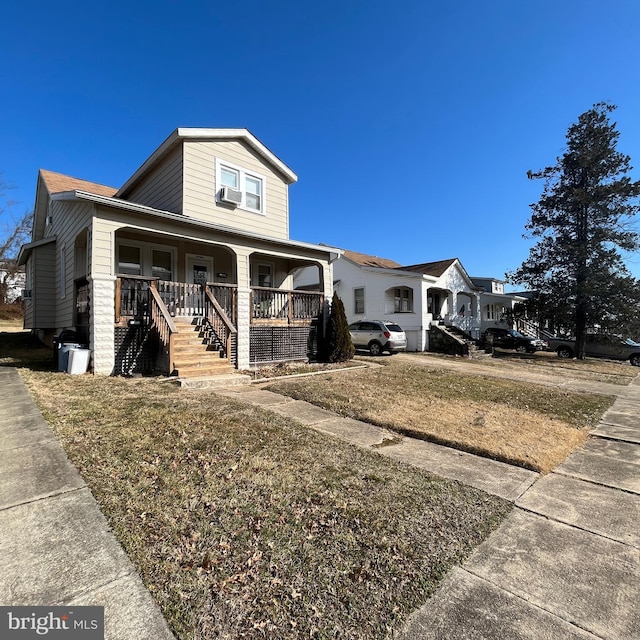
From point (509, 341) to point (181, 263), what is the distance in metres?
21.0

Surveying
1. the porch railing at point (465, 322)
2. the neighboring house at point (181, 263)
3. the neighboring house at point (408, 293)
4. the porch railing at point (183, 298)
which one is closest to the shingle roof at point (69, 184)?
the neighboring house at point (181, 263)

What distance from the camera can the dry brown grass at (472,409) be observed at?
4.67m

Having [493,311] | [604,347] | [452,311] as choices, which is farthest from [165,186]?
[493,311]

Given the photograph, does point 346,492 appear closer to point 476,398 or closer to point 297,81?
point 476,398

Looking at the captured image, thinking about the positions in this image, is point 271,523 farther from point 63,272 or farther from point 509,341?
point 509,341

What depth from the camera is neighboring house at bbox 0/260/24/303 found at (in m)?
29.9

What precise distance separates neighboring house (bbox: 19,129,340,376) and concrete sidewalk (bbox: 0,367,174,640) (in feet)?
17.5

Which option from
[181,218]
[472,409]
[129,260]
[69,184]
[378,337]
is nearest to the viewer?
[472,409]

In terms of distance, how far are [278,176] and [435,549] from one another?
535 inches

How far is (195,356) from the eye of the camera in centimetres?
885

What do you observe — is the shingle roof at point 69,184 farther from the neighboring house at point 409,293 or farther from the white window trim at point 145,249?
the neighboring house at point 409,293

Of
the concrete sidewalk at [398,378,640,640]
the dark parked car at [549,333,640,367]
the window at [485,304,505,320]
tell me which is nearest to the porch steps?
the concrete sidewalk at [398,378,640,640]

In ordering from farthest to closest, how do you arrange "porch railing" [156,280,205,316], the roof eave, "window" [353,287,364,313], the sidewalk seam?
1. "window" [353,287,364,313]
2. "porch railing" [156,280,205,316]
3. the roof eave
4. the sidewalk seam

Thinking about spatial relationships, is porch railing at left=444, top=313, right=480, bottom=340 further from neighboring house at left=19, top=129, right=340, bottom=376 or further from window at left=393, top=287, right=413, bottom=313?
neighboring house at left=19, top=129, right=340, bottom=376
